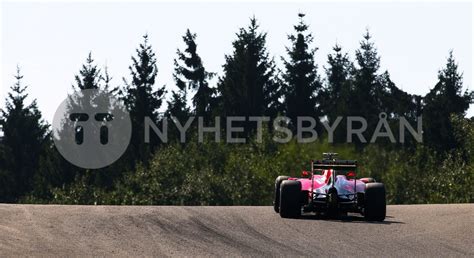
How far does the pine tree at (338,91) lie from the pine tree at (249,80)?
5.08 meters

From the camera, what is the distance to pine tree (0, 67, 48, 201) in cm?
8900

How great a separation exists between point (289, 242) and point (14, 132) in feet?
233

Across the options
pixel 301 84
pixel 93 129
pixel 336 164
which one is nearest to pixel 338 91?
pixel 301 84

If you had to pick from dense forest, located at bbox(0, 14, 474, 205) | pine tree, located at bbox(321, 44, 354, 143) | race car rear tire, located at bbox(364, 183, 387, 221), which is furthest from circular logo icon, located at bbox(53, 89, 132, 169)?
race car rear tire, located at bbox(364, 183, 387, 221)

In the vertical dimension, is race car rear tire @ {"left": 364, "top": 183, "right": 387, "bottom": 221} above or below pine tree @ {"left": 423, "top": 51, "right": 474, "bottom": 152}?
below

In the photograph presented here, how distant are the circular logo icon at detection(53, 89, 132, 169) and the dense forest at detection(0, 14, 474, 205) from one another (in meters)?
0.74

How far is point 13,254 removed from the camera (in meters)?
16.5

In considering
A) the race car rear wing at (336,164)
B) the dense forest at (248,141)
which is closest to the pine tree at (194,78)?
the dense forest at (248,141)

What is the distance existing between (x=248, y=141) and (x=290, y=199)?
179 feet

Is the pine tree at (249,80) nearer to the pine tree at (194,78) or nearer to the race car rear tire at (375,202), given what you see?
the pine tree at (194,78)

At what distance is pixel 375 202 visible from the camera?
25562 mm

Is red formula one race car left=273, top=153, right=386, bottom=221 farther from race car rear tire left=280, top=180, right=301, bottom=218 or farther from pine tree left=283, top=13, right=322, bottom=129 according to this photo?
pine tree left=283, top=13, right=322, bottom=129

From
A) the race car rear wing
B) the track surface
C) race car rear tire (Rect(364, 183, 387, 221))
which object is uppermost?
the race car rear wing

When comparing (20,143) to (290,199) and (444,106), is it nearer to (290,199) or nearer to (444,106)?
(444,106)
